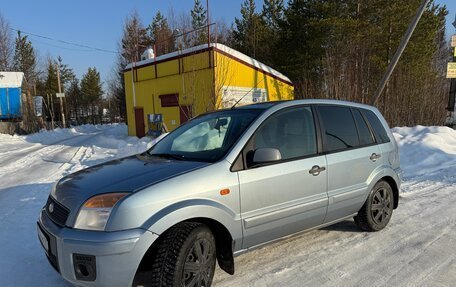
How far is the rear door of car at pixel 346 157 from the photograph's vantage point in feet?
13.4

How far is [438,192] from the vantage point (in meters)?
6.55

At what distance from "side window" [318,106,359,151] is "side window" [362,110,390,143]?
419mm

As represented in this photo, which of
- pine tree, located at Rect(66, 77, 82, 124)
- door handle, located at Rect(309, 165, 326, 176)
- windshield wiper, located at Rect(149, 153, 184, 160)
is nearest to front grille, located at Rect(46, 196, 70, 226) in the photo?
windshield wiper, located at Rect(149, 153, 184, 160)

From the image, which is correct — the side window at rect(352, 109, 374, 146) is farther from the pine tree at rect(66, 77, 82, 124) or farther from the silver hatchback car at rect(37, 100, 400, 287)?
the pine tree at rect(66, 77, 82, 124)

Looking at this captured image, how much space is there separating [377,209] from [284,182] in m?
1.87

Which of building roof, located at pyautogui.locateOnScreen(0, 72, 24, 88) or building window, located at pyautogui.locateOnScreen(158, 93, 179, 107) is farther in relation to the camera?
building roof, located at pyautogui.locateOnScreen(0, 72, 24, 88)

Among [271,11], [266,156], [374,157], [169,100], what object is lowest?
[374,157]

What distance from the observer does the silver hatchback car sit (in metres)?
2.73

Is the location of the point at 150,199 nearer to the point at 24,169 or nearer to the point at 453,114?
the point at 24,169

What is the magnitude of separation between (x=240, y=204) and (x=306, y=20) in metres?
22.9

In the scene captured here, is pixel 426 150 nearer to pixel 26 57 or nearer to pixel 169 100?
pixel 169 100

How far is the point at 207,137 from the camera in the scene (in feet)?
13.1

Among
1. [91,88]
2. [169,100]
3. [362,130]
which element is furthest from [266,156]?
[91,88]

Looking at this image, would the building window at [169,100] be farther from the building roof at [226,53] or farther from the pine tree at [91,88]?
the pine tree at [91,88]
